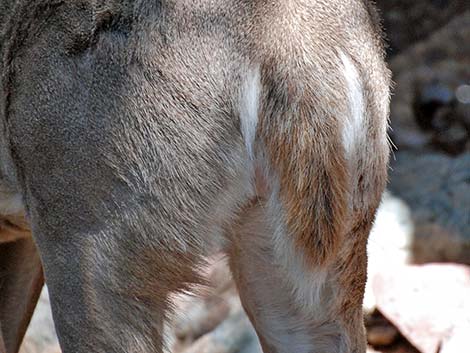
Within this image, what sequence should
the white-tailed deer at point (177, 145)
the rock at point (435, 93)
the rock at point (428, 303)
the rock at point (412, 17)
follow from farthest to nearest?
the rock at point (412, 17) < the rock at point (435, 93) < the rock at point (428, 303) < the white-tailed deer at point (177, 145)

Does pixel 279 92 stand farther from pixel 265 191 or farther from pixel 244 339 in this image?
pixel 244 339

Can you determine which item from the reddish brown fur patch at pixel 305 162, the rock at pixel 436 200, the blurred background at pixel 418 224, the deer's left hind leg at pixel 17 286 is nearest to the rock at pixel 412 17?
the blurred background at pixel 418 224

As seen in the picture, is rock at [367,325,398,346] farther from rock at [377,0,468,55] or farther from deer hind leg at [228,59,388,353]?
rock at [377,0,468,55]

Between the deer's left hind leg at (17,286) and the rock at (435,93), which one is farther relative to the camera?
the rock at (435,93)

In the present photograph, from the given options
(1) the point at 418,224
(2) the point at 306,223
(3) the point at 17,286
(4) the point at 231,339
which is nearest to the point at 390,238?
(1) the point at 418,224

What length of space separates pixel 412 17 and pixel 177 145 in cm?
399

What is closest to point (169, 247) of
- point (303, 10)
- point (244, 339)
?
point (303, 10)

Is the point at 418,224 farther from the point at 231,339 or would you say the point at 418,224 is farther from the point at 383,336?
the point at 231,339

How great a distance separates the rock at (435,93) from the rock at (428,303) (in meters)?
1.11

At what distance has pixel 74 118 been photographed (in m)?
2.98

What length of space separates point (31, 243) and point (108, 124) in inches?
60.7

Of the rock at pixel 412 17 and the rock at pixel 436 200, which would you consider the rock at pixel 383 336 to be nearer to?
the rock at pixel 436 200

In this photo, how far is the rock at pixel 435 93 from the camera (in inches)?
243

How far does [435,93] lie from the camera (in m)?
6.28
